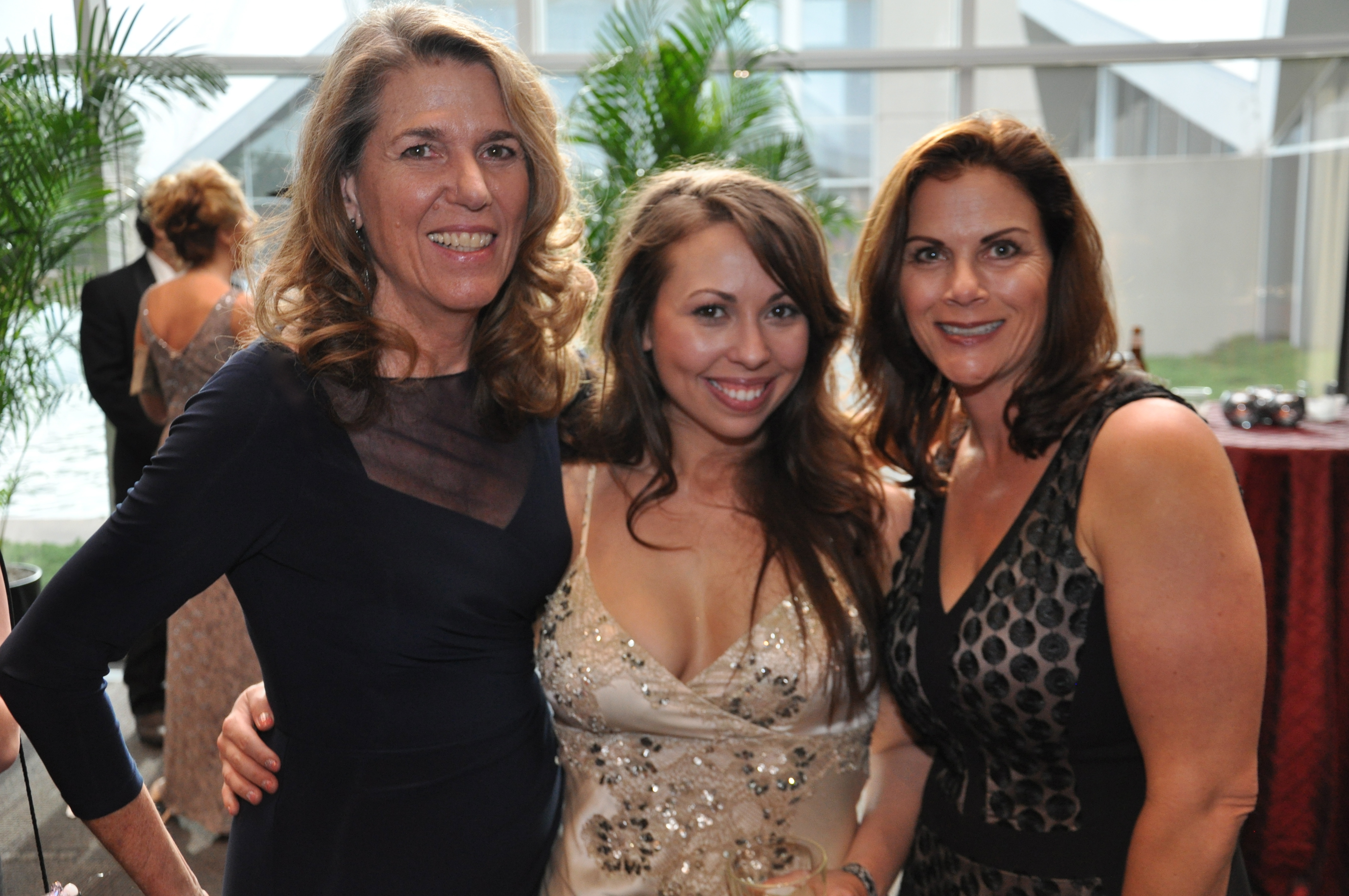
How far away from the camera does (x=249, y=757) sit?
151cm

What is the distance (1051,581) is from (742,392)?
0.63m

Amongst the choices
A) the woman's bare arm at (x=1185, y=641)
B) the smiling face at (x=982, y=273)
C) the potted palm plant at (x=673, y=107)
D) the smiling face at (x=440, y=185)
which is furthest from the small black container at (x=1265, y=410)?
the smiling face at (x=440, y=185)

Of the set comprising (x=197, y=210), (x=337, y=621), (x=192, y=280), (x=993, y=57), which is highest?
(x=993, y=57)

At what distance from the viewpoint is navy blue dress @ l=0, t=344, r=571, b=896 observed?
130cm

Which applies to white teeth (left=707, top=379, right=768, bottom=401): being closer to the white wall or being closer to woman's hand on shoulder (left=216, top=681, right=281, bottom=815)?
woman's hand on shoulder (left=216, top=681, right=281, bottom=815)

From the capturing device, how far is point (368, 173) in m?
1.50

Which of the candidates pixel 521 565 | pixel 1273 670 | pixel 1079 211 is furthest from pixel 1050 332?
pixel 1273 670

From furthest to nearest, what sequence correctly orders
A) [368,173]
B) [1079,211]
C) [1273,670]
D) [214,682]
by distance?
[214,682], [1273,670], [1079,211], [368,173]

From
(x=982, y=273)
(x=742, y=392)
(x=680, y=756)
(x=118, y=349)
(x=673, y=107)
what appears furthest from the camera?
(x=673, y=107)

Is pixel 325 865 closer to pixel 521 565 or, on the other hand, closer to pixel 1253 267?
pixel 521 565

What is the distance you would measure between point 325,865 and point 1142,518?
1.24 meters

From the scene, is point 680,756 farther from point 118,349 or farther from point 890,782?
point 118,349

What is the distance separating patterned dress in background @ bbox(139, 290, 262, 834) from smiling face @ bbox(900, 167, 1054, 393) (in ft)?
8.38

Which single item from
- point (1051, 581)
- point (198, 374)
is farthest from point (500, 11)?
point (1051, 581)
